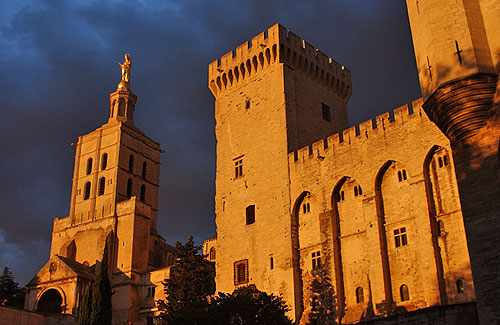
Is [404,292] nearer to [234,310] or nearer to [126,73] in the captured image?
[234,310]

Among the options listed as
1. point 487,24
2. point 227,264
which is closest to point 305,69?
point 227,264

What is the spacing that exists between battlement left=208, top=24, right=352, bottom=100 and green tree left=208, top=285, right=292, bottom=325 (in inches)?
602

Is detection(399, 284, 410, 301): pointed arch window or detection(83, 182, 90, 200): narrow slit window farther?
detection(83, 182, 90, 200): narrow slit window

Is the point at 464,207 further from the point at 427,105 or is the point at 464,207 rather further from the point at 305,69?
the point at 305,69

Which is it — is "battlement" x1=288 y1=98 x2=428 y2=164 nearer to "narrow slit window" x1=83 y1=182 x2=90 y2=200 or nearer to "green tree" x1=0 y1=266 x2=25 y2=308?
"narrow slit window" x1=83 y1=182 x2=90 y2=200

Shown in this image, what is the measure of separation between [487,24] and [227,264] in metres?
21.7

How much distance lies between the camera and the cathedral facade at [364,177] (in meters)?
12.7

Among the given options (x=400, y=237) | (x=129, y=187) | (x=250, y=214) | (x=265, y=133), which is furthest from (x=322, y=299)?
(x=129, y=187)

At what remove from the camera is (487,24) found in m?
13.5

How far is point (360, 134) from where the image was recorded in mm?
27859

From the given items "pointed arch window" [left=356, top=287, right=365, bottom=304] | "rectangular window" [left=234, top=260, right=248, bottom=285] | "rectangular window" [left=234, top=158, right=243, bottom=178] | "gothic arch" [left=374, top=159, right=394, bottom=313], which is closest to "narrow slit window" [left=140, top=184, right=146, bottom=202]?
"rectangular window" [left=234, top=158, right=243, bottom=178]

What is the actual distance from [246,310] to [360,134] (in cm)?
1050

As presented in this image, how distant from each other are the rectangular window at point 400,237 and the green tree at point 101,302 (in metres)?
16.8

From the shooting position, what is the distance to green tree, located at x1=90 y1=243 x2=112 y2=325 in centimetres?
3114
